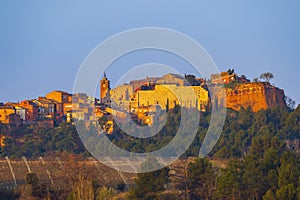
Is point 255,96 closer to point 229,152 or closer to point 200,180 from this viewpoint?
point 229,152

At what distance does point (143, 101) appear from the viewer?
269ft

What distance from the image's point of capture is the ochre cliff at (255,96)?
76.6 m

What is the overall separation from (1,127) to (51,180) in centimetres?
3684

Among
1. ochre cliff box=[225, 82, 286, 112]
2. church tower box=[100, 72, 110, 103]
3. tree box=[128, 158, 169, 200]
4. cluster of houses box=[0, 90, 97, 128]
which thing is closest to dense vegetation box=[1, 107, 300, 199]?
tree box=[128, 158, 169, 200]

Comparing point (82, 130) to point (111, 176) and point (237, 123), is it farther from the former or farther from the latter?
point (111, 176)

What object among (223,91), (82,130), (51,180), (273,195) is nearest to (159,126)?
(82,130)

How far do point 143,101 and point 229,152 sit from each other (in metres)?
33.3

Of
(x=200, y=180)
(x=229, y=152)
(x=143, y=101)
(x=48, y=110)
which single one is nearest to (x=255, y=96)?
(x=143, y=101)

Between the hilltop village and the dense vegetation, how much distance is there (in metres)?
3.24

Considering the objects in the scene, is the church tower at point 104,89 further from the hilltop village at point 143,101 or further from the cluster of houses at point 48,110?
the cluster of houses at point 48,110

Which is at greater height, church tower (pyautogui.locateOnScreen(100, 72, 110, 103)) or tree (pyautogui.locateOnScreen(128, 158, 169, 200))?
church tower (pyautogui.locateOnScreen(100, 72, 110, 103))

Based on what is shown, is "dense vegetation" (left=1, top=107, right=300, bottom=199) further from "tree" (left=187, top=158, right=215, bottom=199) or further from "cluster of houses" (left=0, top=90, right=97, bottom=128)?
"cluster of houses" (left=0, top=90, right=97, bottom=128)

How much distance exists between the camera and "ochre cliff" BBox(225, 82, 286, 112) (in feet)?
251

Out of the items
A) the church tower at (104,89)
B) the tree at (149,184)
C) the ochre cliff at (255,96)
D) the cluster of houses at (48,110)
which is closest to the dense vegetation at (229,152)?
the tree at (149,184)
